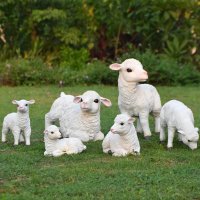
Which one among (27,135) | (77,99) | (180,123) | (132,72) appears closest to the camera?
(180,123)

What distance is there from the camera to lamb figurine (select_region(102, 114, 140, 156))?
28.9 feet

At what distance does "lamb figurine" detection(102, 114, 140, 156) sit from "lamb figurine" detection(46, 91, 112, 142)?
1068 millimetres

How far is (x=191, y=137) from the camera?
923 centimetres

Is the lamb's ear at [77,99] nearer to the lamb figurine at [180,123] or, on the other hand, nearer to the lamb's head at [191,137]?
the lamb figurine at [180,123]

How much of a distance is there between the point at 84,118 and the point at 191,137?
1.83 m

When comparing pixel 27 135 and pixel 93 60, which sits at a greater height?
pixel 27 135

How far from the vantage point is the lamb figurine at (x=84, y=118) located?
10.1m

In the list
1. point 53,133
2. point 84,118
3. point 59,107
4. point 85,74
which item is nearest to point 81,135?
point 84,118

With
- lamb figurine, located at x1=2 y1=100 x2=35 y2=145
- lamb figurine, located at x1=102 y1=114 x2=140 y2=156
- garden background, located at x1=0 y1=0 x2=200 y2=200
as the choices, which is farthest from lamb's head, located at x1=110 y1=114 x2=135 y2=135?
lamb figurine, located at x1=2 y1=100 x2=35 y2=145

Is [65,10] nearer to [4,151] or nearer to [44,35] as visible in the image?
[44,35]

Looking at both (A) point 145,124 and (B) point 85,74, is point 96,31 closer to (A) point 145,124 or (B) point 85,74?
(B) point 85,74

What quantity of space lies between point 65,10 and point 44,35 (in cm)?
106

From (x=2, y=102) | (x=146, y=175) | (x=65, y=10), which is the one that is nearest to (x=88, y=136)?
(x=146, y=175)

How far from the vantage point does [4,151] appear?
31.0 feet
